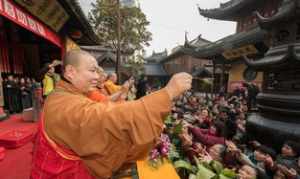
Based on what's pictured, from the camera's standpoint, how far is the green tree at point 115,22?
57.2ft

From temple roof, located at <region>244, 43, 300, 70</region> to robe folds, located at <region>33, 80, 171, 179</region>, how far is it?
466 cm

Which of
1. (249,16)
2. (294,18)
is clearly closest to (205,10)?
(249,16)

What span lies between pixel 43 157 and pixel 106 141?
42 centimetres

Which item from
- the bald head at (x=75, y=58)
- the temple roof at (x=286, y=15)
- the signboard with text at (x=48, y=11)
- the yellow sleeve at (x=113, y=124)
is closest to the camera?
the yellow sleeve at (x=113, y=124)

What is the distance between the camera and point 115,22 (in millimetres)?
17688

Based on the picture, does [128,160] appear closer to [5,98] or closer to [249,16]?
[5,98]

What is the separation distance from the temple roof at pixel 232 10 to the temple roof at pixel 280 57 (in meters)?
13.1

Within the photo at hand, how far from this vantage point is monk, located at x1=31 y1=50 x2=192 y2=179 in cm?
95

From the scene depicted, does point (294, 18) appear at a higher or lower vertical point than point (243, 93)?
higher

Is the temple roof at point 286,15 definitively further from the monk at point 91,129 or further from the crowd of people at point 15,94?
the crowd of people at point 15,94

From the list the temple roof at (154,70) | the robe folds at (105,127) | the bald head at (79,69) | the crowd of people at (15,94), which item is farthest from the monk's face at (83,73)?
the temple roof at (154,70)

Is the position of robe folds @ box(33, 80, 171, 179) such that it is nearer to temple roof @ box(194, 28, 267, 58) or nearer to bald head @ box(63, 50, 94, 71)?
bald head @ box(63, 50, 94, 71)

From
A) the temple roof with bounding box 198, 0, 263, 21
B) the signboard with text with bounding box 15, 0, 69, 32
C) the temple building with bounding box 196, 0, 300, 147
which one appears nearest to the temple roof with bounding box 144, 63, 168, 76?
the temple roof with bounding box 198, 0, 263, 21

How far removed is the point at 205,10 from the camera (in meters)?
22.3
